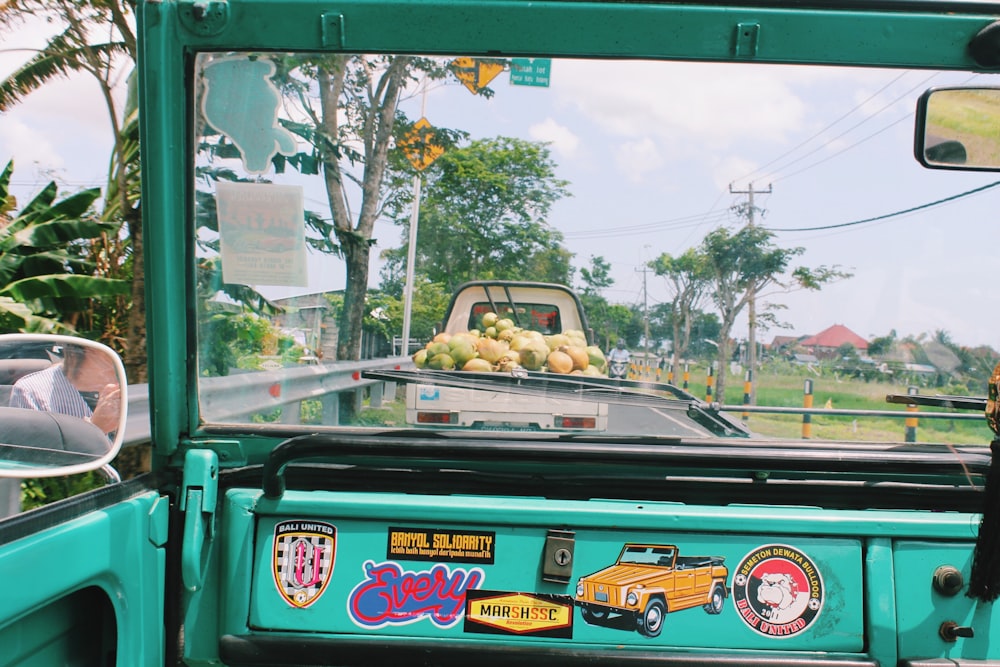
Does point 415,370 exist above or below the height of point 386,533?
above

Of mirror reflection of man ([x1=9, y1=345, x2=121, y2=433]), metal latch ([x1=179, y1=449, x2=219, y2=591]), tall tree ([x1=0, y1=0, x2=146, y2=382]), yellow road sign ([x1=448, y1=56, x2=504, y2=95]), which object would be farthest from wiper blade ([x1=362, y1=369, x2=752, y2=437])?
tall tree ([x1=0, y1=0, x2=146, y2=382])

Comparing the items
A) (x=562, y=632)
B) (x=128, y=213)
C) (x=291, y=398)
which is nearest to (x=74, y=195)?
(x=128, y=213)

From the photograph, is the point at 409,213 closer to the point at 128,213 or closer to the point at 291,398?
the point at 291,398

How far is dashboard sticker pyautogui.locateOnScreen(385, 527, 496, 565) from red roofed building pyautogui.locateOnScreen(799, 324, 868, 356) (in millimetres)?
898

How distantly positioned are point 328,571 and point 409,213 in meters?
0.87

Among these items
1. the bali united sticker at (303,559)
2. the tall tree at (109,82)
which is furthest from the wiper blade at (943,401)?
the tall tree at (109,82)

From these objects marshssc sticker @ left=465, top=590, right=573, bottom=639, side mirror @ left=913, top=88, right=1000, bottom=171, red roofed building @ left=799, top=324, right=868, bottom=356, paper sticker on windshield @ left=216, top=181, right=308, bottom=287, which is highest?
side mirror @ left=913, top=88, right=1000, bottom=171

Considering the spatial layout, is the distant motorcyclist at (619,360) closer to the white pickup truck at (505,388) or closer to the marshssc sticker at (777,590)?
the white pickup truck at (505,388)

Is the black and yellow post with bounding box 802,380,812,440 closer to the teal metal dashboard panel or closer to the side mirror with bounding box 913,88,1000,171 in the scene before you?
the teal metal dashboard panel

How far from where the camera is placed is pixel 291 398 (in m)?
1.99

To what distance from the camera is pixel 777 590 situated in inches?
68.8

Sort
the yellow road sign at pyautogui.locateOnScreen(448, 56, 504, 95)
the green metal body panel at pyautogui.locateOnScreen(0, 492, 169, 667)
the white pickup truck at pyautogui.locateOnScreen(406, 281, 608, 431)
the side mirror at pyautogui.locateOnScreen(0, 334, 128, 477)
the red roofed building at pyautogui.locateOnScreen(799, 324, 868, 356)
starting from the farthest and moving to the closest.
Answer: the white pickup truck at pyautogui.locateOnScreen(406, 281, 608, 431) → the red roofed building at pyautogui.locateOnScreen(799, 324, 868, 356) → the yellow road sign at pyautogui.locateOnScreen(448, 56, 504, 95) → the side mirror at pyautogui.locateOnScreen(0, 334, 128, 477) → the green metal body panel at pyautogui.locateOnScreen(0, 492, 169, 667)

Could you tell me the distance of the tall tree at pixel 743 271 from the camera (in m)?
1.88

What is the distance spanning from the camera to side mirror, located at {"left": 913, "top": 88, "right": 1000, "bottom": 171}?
169 centimetres
